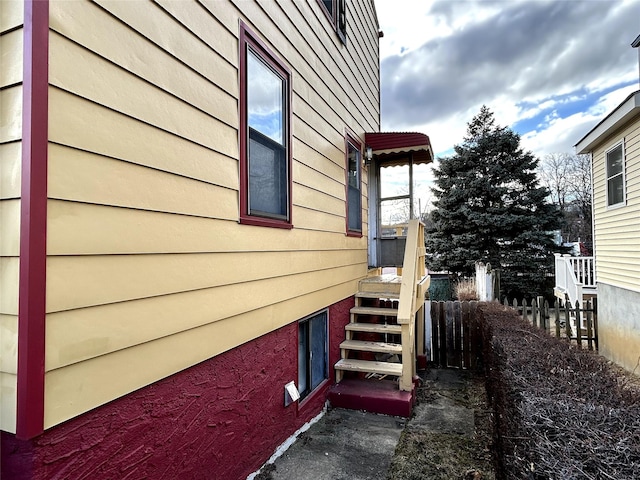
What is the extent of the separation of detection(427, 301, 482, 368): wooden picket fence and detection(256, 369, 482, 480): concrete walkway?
2.00 meters

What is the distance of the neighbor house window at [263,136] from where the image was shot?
9.63 ft

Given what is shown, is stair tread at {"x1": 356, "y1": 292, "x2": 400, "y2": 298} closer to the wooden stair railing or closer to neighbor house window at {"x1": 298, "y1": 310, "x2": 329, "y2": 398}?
the wooden stair railing

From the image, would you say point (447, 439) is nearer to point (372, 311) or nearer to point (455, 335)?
point (372, 311)

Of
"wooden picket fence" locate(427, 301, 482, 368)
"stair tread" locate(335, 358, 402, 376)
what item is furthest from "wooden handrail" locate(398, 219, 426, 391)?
"wooden picket fence" locate(427, 301, 482, 368)

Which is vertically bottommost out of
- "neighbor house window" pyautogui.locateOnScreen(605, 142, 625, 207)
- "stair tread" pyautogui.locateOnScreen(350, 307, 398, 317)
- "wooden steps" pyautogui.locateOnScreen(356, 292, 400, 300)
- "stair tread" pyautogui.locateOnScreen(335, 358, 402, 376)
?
"stair tread" pyautogui.locateOnScreen(335, 358, 402, 376)

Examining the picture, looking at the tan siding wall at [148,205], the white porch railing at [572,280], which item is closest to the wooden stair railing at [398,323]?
the tan siding wall at [148,205]

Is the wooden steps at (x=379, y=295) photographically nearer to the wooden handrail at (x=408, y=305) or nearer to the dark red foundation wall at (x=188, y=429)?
the wooden handrail at (x=408, y=305)

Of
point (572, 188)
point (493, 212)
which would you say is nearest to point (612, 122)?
point (493, 212)

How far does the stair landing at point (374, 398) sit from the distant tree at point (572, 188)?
29.0m

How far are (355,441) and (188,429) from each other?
2161mm

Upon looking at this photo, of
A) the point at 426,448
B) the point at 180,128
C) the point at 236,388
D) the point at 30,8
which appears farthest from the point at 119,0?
the point at 426,448

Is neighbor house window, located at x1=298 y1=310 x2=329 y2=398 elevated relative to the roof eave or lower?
lower

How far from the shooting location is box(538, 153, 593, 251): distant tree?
28.6 m

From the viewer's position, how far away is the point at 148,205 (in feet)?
6.57
